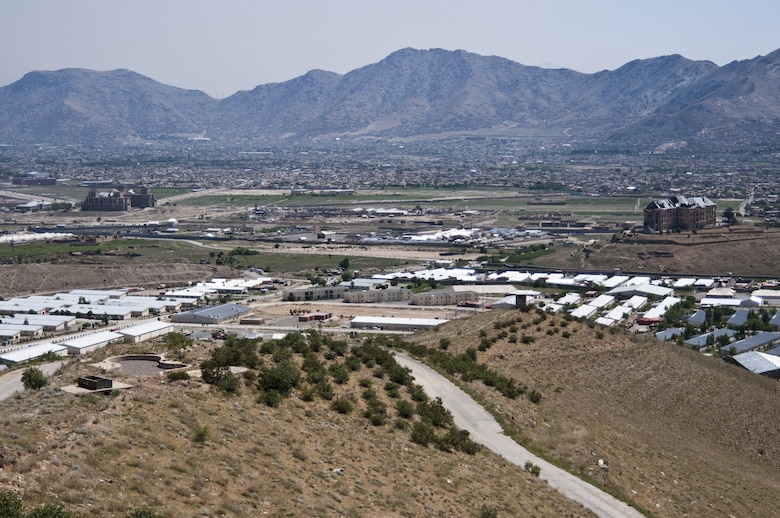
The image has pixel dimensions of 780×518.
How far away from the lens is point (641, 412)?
3328 cm

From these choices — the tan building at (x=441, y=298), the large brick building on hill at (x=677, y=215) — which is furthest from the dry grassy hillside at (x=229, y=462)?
the large brick building on hill at (x=677, y=215)

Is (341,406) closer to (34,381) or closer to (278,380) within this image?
(278,380)

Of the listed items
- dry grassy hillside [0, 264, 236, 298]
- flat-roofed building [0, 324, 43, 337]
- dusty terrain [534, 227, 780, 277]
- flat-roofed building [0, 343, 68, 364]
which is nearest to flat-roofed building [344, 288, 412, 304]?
dry grassy hillside [0, 264, 236, 298]

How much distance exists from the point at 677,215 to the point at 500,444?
80.8m

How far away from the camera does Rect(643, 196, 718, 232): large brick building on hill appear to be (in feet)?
327

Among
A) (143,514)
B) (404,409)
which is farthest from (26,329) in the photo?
(143,514)

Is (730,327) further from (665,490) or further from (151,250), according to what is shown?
(151,250)

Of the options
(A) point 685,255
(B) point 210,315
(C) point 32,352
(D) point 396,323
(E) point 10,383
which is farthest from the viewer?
(A) point 685,255

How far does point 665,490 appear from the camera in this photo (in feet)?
80.0

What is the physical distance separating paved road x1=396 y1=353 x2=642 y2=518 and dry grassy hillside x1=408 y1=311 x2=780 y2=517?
0.76 meters

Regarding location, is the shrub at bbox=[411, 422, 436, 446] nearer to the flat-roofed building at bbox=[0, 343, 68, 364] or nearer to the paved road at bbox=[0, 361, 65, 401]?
the paved road at bbox=[0, 361, 65, 401]

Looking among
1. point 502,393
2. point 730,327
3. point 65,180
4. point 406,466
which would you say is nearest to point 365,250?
point 730,327

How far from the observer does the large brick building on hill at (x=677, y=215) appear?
99.6 meters

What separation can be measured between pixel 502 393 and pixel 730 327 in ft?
103
